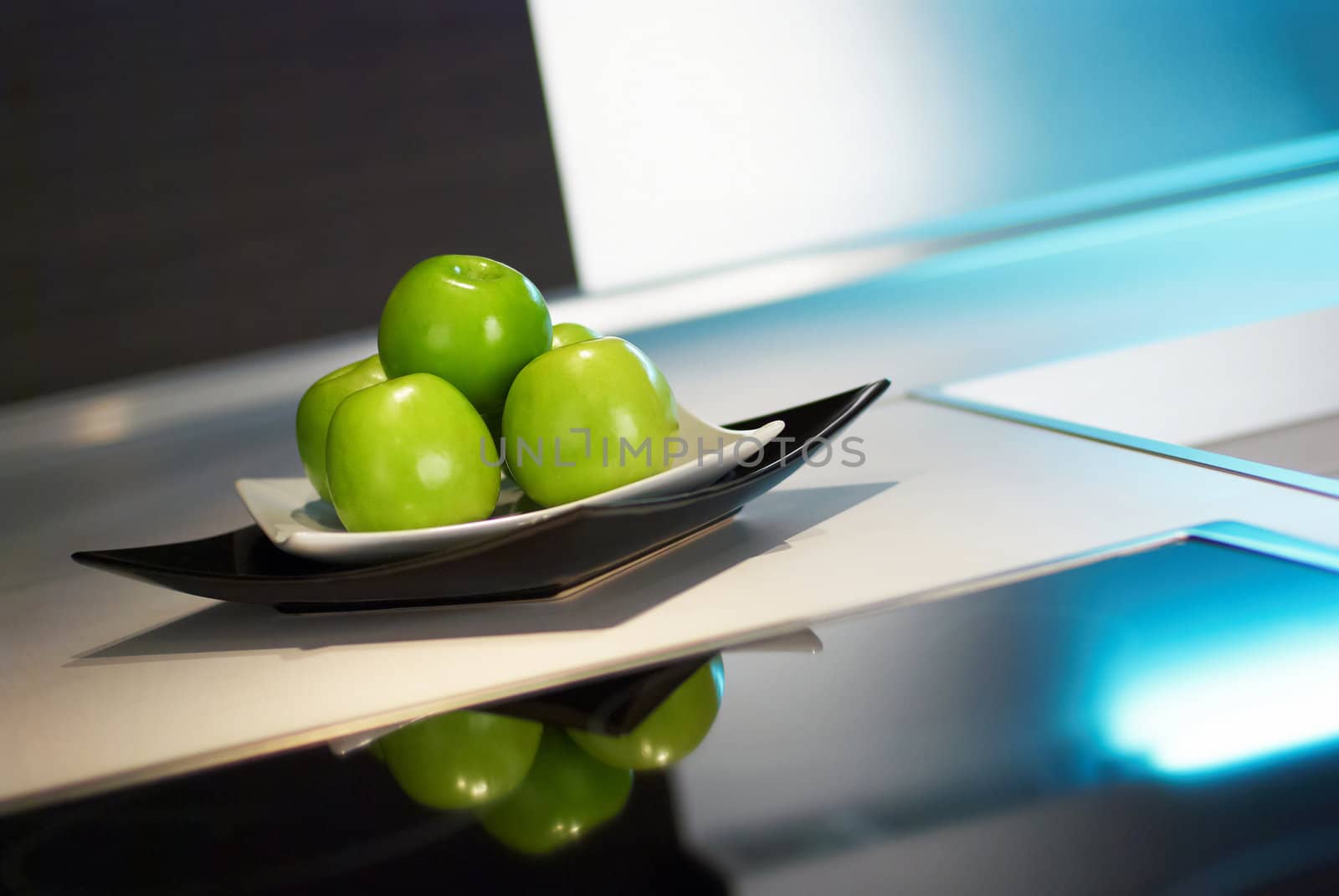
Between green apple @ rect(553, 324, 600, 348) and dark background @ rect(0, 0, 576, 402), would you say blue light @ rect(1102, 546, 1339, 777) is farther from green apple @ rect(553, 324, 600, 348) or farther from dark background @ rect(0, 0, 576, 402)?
dark background @ rect(0, 0, 576, 402)

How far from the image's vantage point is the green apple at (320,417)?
69 centimetres

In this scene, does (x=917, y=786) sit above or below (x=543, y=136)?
below

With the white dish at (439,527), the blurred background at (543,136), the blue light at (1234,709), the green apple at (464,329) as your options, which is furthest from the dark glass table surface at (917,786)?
the blurred background at (543,136)

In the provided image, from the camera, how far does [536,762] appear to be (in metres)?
0.40

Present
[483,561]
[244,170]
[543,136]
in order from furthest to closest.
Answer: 1. [543,136]
2. [244,170]
3. [483,561]

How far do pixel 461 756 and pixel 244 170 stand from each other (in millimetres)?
1860

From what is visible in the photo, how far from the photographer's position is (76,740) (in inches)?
19.9

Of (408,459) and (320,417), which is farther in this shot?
(320,417)

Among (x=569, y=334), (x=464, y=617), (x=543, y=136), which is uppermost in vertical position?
(x=543, y=136)

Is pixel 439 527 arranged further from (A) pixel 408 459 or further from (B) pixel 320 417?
(B) pixel 320 417

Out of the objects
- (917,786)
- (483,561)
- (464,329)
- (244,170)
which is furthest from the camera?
(244,170)

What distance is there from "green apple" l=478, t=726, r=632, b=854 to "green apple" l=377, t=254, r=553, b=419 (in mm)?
315

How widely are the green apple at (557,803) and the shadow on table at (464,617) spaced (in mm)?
166

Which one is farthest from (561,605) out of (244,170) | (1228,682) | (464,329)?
(244,170)
